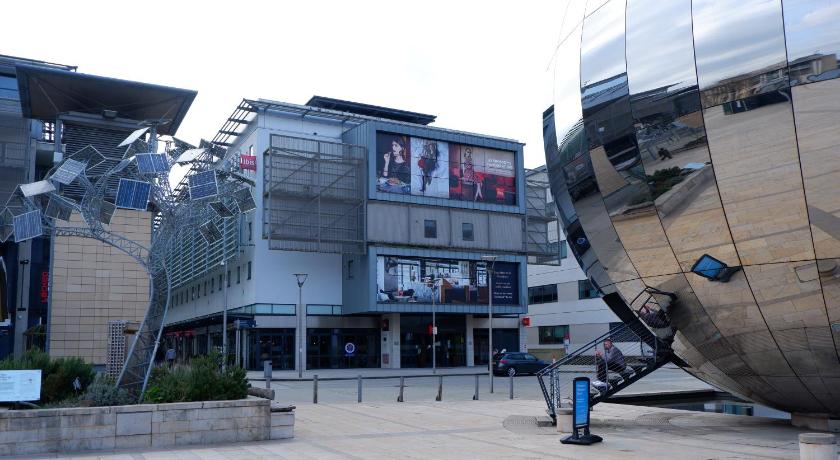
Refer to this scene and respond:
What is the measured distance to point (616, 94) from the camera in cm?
1151

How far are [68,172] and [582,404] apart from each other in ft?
41.4

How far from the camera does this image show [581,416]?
13.6m

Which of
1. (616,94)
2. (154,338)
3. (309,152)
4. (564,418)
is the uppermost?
(309,152)

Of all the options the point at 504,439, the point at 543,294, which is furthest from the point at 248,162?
the point at 504,439

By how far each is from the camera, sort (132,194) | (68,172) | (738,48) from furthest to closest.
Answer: (68,172) → (132,194) → (738,48)

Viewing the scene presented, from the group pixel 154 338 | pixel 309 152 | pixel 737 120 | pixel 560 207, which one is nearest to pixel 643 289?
pixel 560 207

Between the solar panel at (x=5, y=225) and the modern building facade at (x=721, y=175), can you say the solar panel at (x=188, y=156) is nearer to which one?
the solar panel at (x=5, y=225)

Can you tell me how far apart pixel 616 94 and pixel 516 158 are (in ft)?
163

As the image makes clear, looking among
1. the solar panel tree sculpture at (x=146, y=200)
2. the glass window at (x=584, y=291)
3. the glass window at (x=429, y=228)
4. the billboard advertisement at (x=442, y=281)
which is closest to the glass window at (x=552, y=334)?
the glass window at (x=584, y=291)

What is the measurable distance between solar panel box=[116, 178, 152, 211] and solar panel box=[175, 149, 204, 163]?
1.14 meters

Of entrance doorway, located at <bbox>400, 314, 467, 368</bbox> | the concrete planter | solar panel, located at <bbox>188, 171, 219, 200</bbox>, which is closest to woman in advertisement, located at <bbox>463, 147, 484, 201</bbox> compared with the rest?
entrance doorway, located at <bbox>400, 314, 467, 368</bbox>

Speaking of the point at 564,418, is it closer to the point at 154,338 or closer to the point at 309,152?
the point at 154,338

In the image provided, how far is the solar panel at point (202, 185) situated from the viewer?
18.5 meters

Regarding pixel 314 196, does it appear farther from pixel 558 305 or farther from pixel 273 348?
pixel 558 305
